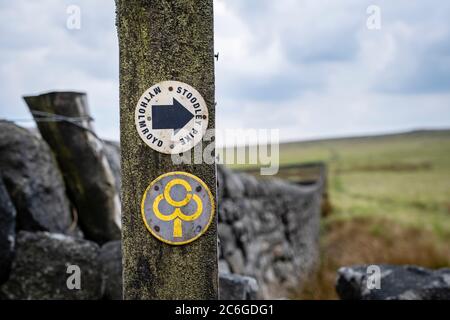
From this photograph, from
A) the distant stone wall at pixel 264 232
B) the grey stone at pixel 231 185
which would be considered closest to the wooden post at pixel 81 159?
the distant stone wall at pixel 264 232

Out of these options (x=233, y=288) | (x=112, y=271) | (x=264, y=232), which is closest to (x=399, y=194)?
(x=264, y=232)

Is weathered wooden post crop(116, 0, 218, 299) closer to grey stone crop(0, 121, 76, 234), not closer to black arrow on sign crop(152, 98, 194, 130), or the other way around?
black arrow on sign crop(152, 98, 194, 130)

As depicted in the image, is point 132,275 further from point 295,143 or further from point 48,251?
point 295,143

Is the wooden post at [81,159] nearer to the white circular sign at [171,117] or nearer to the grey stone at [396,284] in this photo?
the grey stone at [396,284]

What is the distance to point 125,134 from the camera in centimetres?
228

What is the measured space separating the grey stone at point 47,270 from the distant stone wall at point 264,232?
1227 millimetres

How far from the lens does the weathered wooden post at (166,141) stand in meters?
2.25

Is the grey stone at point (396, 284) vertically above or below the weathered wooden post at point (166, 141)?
below

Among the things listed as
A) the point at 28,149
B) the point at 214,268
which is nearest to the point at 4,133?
the point at 28,149

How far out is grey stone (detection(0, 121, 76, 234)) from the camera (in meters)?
3.91

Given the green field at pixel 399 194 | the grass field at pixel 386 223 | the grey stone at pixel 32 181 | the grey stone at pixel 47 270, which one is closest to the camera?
the grey stone at pixel 47 270

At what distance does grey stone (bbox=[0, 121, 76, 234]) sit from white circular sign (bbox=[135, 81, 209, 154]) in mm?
1982

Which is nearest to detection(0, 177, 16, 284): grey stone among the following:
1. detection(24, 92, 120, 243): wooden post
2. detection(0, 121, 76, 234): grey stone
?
detection(0, 121, 76, 234): grey stone
